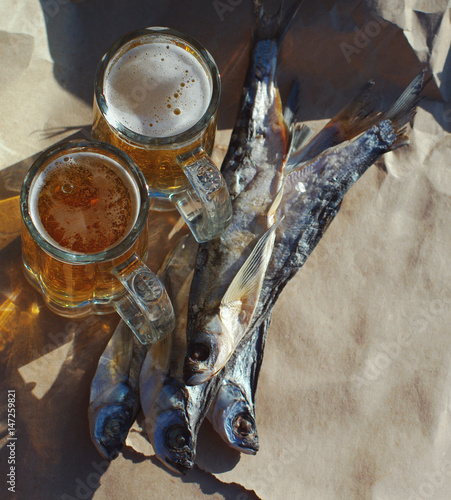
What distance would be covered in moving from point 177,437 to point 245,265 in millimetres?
393

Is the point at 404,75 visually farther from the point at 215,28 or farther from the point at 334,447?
the point at 334,447

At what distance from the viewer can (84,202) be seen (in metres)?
1.09

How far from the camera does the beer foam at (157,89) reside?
3.82 feet

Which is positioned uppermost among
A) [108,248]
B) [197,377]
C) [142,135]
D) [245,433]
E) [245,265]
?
[142,135]

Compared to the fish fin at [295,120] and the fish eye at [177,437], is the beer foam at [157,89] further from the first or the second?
the fish eye at [177,437]

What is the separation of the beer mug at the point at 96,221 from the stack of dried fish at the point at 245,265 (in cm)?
15

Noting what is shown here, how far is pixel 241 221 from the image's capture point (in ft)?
4.10

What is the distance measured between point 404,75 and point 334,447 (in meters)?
0.99

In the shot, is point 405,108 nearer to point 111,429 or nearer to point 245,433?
point 245,433

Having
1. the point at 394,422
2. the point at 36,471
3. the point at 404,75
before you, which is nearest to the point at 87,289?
the point at 36,471

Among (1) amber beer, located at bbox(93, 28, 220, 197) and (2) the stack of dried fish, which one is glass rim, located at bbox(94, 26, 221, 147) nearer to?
(1) amber beer, located at bbox(93, 28, 220, 197)

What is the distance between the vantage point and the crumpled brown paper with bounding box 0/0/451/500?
1.32 metres

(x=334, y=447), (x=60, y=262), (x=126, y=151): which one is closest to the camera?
(x=60, y=262)

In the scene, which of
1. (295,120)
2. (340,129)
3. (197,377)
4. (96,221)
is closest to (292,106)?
(295,120)
